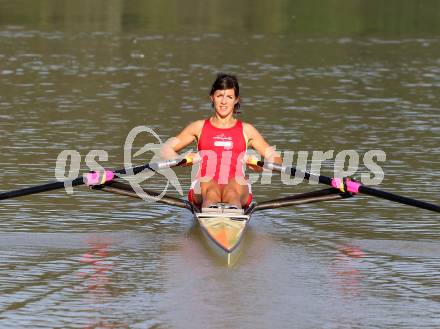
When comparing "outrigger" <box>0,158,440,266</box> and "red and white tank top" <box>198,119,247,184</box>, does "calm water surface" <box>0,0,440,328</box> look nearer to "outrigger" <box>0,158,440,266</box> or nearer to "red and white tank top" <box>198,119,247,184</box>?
"outrigger" <box>0,158,440,266</box>

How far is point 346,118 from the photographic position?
66.5 ft

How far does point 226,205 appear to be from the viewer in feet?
38.9

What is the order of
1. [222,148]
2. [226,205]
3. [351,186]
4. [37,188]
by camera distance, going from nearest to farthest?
[226,205], [351,186], [37,188], [222,148]

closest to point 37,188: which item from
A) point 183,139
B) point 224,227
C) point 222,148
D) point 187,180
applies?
point 183,139

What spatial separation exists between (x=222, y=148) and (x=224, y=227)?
154 cm

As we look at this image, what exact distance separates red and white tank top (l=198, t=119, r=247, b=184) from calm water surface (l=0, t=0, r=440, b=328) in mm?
679

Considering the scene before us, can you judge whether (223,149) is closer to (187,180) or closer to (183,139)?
(183,139)

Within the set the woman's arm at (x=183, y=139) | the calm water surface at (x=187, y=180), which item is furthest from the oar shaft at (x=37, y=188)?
the woman's arm at (x=183, y=139)

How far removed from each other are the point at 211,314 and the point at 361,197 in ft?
17.5

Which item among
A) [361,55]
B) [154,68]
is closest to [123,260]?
[154,68]

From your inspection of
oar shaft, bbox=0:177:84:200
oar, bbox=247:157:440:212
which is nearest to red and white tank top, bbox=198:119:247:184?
Answer: oar, bbox=247:157:440:212

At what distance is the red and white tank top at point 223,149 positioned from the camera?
41.3ft

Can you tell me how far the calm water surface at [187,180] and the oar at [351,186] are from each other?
39cm

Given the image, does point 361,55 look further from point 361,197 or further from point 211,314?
point 211,314
